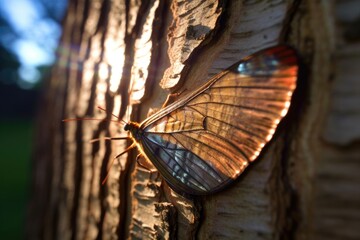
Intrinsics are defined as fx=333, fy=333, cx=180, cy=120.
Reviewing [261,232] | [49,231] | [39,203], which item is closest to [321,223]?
[261,232]

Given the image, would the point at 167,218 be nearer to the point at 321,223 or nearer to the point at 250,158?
the point at 250,158

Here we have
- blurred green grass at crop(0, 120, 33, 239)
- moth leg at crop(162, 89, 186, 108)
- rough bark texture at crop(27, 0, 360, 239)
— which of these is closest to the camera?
rough bark texture at crop(27, 0, 360, 239)

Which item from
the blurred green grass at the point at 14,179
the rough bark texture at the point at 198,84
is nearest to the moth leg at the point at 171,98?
the rough bark texture at the point at 198,84

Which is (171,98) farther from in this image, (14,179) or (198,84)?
(14,179)

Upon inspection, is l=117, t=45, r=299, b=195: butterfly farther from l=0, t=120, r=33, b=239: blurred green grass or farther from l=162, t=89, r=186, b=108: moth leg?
l=0, t=120, r=33, b=239: blurred green grass

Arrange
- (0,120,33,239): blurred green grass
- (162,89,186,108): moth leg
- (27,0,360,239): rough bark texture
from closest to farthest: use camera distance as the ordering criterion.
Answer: (27,0,360,239): rough bark texture, (162,89,186,108): moth leg, (0,120,33,239): blurred green grass

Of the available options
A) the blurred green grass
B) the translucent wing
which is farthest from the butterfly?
the blurred green grass
